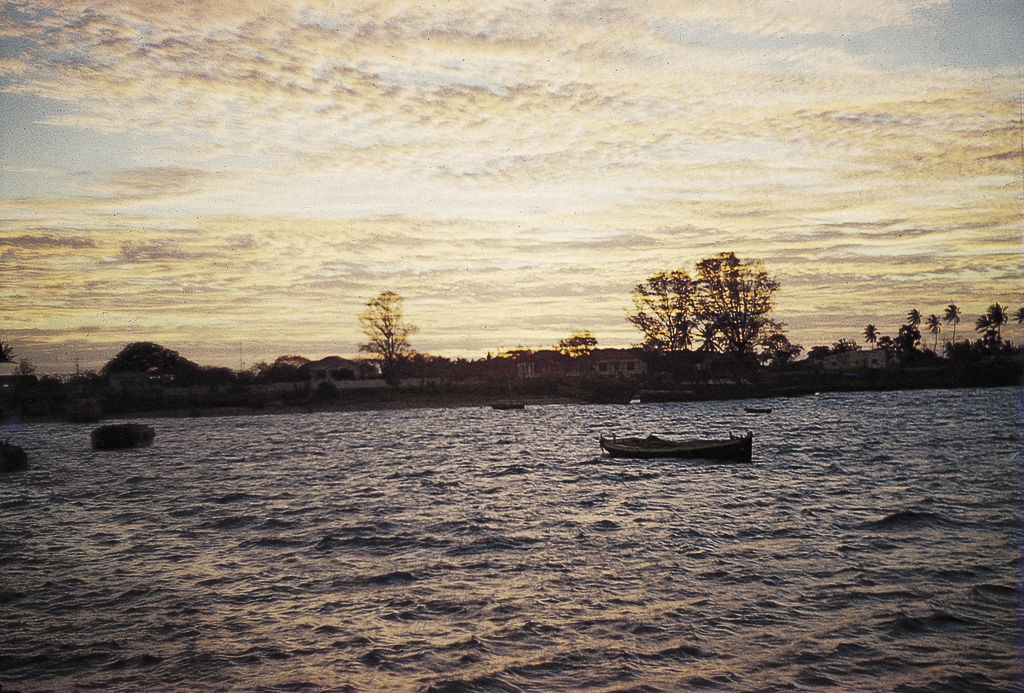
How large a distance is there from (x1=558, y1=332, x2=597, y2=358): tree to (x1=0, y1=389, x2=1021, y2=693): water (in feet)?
443

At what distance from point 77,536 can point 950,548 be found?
90.7 feet

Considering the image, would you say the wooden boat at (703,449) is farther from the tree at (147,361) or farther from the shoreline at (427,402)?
the tree at (147,361)

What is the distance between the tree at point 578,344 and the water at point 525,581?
135135 millimetres

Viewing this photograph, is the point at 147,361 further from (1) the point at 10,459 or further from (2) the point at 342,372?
(1) the point at 10,459

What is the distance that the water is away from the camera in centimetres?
1228

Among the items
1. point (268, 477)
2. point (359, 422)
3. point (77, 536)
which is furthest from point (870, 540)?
point (359, 422)

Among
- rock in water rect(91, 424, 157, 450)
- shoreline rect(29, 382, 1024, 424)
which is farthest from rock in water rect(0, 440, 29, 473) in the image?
shoreline rect(29, 382, 1024, 424)

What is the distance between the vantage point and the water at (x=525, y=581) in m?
12.3

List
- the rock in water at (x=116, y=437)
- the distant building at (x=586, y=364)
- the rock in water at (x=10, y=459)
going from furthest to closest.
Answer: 1. the distant building at (x=586, y=364)
2. the rock in water at (x=116, y=437)
3. the rock in water at (x=10, y=459)

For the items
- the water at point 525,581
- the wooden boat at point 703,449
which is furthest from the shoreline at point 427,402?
the water at point 525,581

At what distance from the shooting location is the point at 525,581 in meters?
17.3

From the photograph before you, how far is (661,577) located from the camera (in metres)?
17.5

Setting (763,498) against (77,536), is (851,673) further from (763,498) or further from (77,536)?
(77,536)

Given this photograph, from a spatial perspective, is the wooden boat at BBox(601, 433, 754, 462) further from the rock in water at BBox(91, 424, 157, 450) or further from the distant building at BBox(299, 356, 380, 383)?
the distant building at BBox(299, 356, 380, 383)
